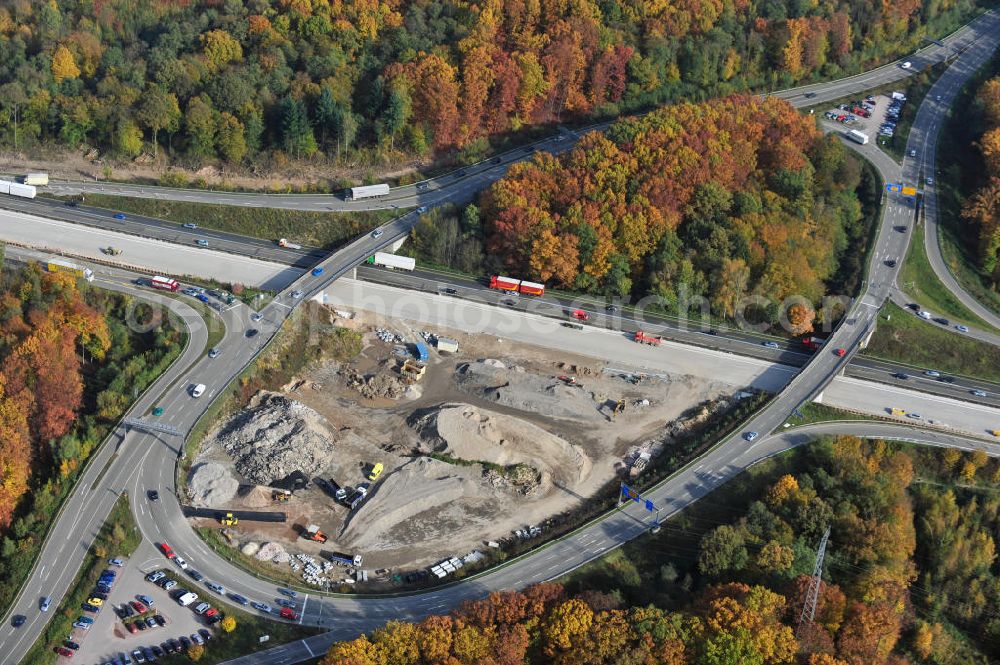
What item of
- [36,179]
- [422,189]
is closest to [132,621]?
[36,179]

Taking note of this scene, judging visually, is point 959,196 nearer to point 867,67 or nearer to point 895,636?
point 867,67

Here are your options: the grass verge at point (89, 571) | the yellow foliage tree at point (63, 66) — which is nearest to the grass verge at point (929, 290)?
the grass verge at point (89, 571)

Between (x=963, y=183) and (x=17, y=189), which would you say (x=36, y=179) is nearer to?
(x=17, y=189)

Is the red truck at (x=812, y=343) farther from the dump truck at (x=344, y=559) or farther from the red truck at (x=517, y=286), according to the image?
the dump truck at (x=344, y=559)

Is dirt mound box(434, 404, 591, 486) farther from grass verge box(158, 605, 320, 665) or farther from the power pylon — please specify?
the power pylon

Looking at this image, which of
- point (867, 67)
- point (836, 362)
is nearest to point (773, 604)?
point (836, 362)

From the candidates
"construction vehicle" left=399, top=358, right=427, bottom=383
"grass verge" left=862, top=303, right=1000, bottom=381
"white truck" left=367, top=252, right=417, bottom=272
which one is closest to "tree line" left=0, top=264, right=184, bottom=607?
"construction vehicle" left=399, top=358, right=427, bottom=383
